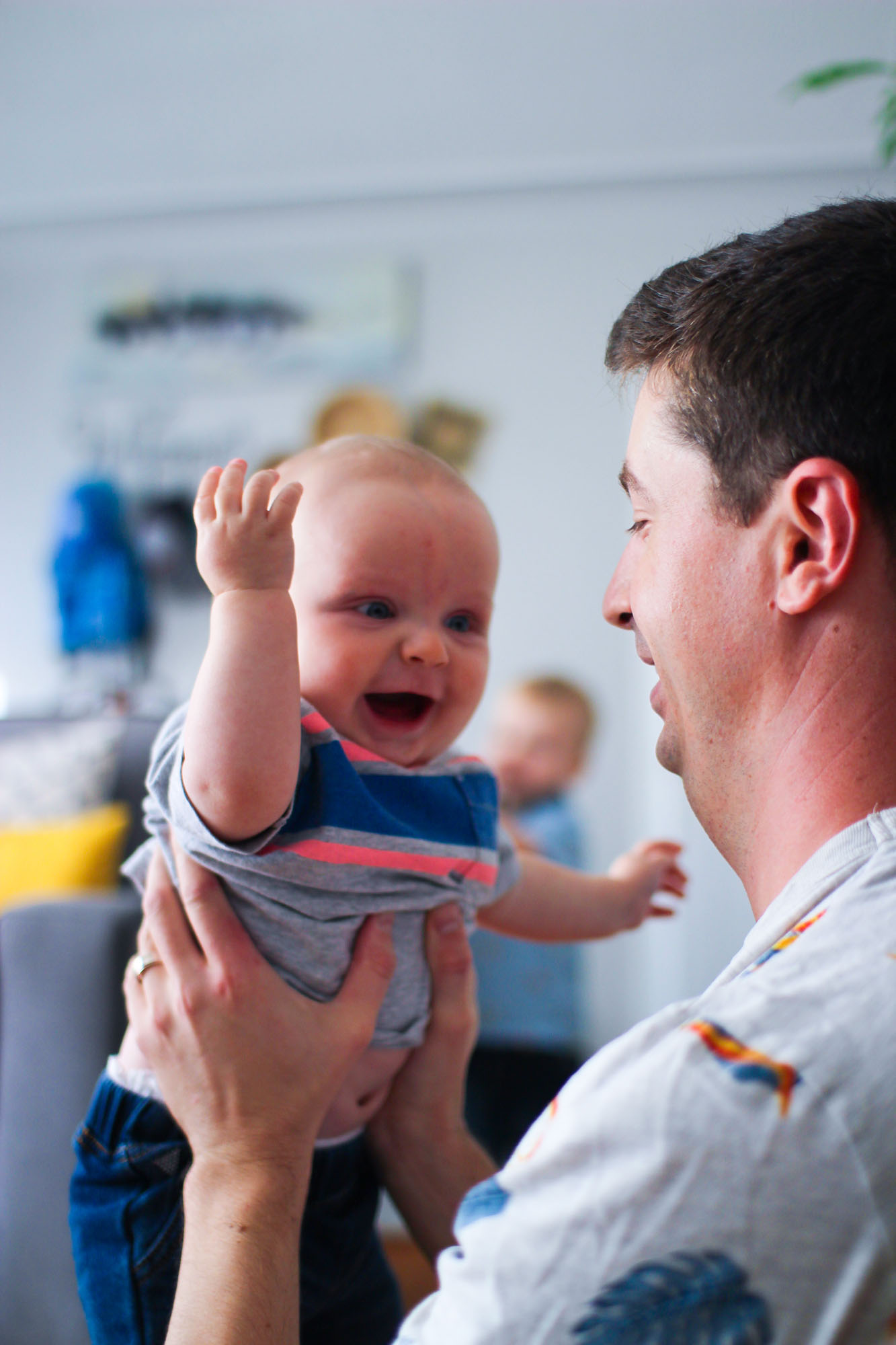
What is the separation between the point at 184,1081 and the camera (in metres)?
0.87

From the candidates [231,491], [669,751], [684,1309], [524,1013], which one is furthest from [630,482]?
[524,1013]

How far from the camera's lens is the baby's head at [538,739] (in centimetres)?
314

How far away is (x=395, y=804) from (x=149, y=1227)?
0.42 m

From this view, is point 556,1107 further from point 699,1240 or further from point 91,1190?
point 91,1190

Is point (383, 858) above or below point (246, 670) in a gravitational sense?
below

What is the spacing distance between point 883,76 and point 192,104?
2440mm

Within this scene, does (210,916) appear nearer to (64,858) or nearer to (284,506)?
(284,506)

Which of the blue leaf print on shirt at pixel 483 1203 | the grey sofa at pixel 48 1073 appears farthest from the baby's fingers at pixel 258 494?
the grey sofa at pixel 48 1073

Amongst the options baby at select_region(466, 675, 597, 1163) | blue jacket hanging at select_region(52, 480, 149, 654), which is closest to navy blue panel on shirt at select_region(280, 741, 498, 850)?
baby at select_region(466, 675, 597, 1163)

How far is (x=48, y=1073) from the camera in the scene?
1.46 metres

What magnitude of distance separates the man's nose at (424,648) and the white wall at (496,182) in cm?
250

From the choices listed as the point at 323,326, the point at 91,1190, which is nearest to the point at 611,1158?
the point at 91,1190

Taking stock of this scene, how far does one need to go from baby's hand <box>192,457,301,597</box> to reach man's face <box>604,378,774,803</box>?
11.4 inches

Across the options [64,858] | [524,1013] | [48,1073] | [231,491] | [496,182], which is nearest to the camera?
[231,491]
